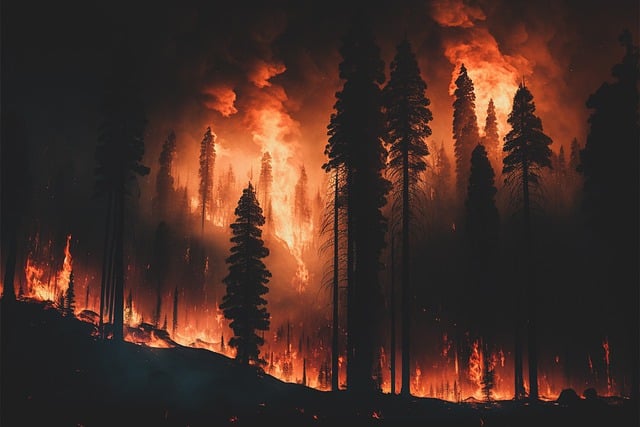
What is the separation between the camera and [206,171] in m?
82.2

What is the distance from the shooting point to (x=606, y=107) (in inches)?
1024

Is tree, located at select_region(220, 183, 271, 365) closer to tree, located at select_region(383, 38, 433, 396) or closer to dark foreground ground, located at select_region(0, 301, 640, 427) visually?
dark foreground ground, located at select_region(0, 301, 640, 427)

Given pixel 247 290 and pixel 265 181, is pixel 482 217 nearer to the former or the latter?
pixel 247 290

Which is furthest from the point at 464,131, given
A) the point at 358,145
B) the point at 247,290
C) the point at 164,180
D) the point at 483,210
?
the point at 164,180

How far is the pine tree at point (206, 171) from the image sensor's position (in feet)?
269

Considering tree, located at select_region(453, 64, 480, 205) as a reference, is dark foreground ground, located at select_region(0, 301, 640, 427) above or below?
below

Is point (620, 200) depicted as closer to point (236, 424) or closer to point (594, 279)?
point (236, 424)

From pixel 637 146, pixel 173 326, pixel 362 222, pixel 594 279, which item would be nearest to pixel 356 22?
pixel 362 222

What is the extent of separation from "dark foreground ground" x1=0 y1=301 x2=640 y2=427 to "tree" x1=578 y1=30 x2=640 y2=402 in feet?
22.7

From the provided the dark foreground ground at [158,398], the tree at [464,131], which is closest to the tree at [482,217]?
the dark foreground ground at [158,398]

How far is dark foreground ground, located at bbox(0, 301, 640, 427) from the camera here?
15.7 metres

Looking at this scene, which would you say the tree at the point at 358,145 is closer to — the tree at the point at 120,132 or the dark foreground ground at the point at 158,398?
the dark foreground ground at the point at 158,398

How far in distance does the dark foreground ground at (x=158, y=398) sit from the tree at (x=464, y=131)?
32245mm

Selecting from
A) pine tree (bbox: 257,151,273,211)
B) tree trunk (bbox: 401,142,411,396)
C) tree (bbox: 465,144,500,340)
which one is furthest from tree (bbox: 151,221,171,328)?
tree trunk (bbox: 401,142,411,396)
